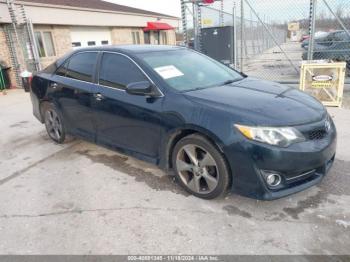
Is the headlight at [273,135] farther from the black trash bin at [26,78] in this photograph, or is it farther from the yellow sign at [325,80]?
the black trash bin at [26,78]

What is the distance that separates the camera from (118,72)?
3.69 metres

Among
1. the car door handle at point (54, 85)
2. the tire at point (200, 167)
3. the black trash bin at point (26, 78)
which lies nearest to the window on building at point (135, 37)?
the black trash bin at point (26, 78)

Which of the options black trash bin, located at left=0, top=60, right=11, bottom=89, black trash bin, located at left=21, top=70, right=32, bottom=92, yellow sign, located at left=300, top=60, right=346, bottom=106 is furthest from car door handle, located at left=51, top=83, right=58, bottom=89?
black trash bin, located at left=0, top=60, right=11, bottom=89

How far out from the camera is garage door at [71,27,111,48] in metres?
15.8

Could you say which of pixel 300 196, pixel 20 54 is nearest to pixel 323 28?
pixel 300 196

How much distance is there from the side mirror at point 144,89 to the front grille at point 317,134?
60.4 inches

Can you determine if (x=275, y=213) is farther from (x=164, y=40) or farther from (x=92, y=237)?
(x=164, y=40)

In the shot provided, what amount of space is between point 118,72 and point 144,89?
0.69 meters

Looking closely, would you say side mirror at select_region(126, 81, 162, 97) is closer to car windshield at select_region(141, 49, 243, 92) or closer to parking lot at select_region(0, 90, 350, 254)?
car windshield at select_region(141, 49, 243, 92)

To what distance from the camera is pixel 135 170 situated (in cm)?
388

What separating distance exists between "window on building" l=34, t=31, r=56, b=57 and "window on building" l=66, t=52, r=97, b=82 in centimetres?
1031

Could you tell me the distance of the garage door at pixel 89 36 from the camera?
15766 mm

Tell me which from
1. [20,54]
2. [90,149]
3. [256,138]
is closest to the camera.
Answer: [256,138]

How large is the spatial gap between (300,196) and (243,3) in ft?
21.4
